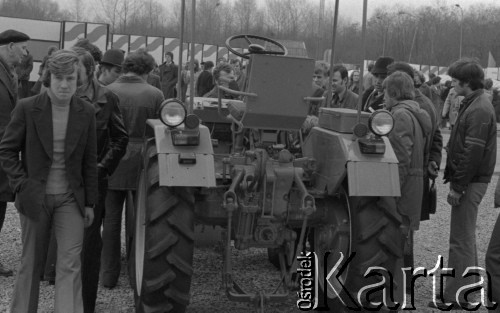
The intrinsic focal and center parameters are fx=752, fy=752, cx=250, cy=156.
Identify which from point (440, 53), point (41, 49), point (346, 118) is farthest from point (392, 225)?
point (440, 53)

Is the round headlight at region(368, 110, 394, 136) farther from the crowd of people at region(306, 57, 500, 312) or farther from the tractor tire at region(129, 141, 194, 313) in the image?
A: the tractor tire at region(129, 141, 194, 313)

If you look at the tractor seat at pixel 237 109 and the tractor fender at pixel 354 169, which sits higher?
the tractor seat at pixel 237 109

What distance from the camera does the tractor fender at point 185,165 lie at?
15.7 feet

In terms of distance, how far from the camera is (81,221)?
15.6 ft

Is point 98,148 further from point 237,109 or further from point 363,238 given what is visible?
point 363,238

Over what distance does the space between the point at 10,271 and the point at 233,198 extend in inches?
107

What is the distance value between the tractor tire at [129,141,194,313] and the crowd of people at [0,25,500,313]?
0.39 m

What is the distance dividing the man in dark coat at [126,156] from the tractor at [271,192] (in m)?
0.90

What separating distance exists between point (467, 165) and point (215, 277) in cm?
246

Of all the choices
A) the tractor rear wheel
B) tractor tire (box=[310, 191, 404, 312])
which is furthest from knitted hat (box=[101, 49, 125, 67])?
tractor tire (box=[310, 191, 404, 312])

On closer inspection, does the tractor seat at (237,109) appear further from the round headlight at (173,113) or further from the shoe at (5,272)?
the shoe at (5,272)

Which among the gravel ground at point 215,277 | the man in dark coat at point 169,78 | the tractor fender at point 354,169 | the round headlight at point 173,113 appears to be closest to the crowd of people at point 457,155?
the gravel ground at point 215,277

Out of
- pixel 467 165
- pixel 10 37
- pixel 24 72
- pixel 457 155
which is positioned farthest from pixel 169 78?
pixel 467 165

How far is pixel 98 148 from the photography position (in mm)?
5461
